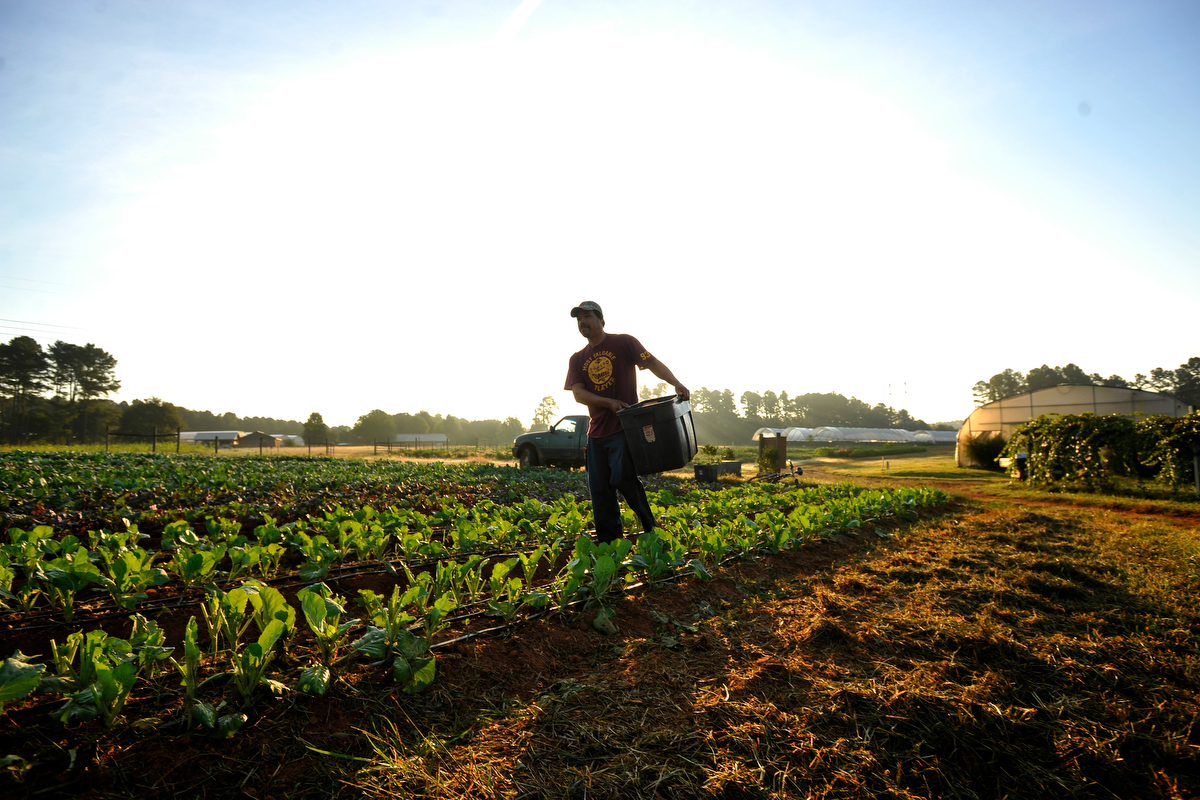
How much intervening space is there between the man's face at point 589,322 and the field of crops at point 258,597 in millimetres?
1651

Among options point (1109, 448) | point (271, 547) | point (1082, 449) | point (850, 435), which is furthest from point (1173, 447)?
A: point (850, 435)

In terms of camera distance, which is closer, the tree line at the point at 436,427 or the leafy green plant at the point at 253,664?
the leafy green plant at the point at 253,664

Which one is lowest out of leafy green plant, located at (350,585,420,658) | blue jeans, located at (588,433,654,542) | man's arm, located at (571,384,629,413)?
leafy green plant, located at (350,585,420,658)

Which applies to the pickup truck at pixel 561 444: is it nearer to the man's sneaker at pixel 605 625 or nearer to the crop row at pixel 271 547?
the crop row at pixel 271 547

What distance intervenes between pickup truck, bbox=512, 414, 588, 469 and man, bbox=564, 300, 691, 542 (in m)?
12.4

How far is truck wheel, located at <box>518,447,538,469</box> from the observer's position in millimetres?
17516

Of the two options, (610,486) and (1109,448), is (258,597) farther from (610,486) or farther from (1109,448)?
(1109,448)

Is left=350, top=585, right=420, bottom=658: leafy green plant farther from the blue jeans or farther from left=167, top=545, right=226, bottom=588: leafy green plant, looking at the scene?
the blue jeans

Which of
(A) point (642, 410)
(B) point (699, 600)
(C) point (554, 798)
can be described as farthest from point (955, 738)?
(A) point (642, 410)

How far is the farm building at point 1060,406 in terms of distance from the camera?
2161 centimetres

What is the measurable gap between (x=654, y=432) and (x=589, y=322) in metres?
1.03

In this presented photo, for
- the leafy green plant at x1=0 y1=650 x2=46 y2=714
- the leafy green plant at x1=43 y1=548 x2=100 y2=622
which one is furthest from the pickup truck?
the leafy green plant at x1=0 y1=650 x2=46 y2=714

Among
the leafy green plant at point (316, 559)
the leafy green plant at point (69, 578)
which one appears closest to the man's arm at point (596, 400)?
the leafy green plant at point (316, 559)

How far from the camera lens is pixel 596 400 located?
12.8ft
